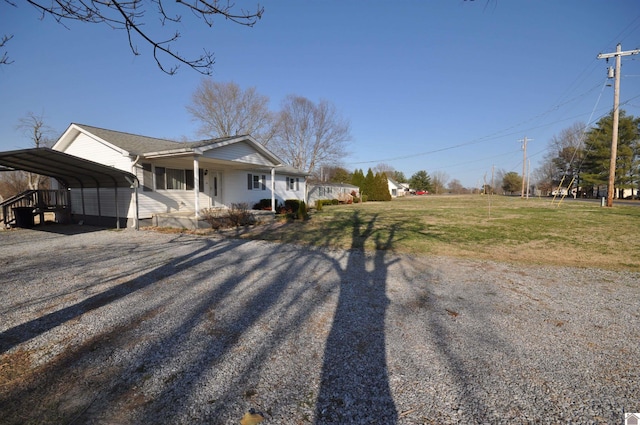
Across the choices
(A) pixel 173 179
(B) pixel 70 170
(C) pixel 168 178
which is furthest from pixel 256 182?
(B) pixel 70 170

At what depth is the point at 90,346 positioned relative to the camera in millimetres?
2893

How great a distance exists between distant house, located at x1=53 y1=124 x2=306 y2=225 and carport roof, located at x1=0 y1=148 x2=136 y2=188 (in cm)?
43

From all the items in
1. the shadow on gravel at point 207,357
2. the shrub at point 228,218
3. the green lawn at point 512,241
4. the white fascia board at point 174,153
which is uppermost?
the white fascia board at point 174,153

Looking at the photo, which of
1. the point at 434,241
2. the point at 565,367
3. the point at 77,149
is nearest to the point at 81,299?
the point at 565,367

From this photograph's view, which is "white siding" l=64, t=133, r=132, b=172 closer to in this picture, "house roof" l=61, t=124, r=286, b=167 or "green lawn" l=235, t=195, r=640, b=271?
"house roof" l=61, t=124, r=286, b=167

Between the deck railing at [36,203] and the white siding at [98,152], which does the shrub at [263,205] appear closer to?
the white siding at [98,152]

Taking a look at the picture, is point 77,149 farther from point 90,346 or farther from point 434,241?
point 434,241

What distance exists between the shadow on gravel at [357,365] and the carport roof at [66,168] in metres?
9.90

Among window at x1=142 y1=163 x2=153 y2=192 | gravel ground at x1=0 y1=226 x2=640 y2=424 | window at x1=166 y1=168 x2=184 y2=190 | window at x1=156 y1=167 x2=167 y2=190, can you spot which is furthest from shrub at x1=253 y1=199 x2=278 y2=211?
gravel ground at x1=0 y1=226 x2=640 y2=424

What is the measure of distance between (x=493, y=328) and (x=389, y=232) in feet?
25.2

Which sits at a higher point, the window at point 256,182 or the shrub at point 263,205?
the window at point 256,182

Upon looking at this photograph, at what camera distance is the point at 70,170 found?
11.5m

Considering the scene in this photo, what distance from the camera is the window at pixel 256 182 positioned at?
17.8 m

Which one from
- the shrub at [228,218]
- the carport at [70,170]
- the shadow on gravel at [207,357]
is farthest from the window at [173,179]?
the shadow on gravel at [207,357]
